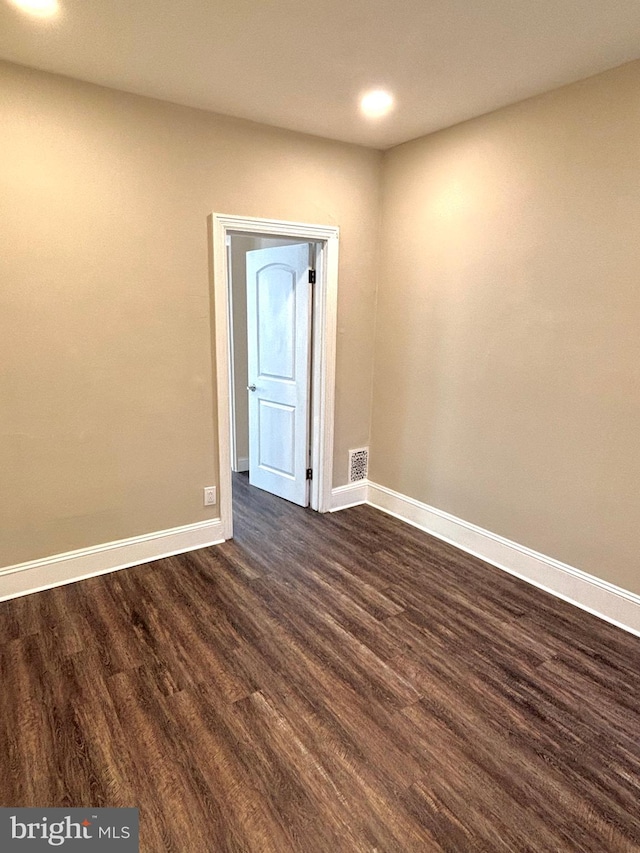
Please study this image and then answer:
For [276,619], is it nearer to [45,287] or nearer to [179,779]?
[179,779]

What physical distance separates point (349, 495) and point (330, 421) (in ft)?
2.28

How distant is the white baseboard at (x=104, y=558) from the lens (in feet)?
9.10

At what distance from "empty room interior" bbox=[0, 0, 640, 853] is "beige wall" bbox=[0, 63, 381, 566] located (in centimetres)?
2

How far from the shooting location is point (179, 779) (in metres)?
1.72

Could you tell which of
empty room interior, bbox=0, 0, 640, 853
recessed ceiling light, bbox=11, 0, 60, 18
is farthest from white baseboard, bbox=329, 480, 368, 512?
recessed ceiling light, bbox=11, 0, 60, 18

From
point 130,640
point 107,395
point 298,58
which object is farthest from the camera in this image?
point 107,395

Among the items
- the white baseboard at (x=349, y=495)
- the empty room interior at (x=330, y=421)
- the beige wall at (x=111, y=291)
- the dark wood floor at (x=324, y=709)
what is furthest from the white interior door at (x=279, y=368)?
the dark wood floor at (x=324, y=709)

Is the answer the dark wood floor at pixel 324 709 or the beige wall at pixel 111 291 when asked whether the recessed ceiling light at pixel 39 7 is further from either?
the dark wood floor at pixel 324 709

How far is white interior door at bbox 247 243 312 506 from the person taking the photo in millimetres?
3779

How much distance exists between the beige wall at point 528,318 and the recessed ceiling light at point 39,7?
7.35 ft

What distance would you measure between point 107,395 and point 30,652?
1360mm

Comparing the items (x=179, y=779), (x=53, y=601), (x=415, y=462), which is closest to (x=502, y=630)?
(x=415, y=462)

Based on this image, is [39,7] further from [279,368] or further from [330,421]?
[330,421]

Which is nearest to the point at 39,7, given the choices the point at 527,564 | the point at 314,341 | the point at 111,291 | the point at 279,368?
the point at 111,291
